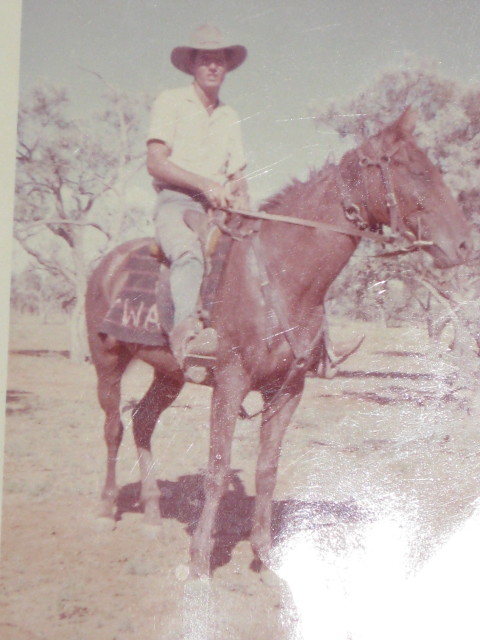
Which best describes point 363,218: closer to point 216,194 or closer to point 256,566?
point 216,194

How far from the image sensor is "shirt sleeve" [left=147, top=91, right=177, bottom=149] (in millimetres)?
1624

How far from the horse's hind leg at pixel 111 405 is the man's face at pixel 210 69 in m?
0.80

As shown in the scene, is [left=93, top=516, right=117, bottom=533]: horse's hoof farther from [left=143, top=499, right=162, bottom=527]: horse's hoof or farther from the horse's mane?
the horse's mane

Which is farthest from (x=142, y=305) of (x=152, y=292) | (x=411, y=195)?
(x=411, y=195)

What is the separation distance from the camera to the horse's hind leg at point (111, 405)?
1669mm

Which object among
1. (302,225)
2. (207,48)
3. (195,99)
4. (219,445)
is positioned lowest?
(219,445)

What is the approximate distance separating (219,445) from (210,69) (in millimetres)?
1055

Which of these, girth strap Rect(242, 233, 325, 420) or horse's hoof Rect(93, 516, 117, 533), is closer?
girth strap Rect(242, 233, 325, 420)

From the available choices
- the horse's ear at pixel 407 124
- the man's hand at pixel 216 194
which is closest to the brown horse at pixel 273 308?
the horse's ear at pixel 407 124

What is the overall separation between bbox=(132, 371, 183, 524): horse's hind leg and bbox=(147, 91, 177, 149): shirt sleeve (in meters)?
0.66

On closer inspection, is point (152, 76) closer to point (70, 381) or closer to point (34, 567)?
point (70, 381)

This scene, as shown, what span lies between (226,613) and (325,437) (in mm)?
580

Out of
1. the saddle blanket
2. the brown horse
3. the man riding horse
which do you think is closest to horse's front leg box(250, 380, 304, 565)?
the brown horse

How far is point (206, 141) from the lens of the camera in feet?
5.30
